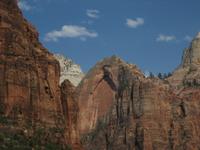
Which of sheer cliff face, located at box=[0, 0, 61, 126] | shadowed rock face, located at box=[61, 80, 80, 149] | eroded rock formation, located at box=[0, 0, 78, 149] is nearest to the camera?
eroded rock formation, located at box=[0, 0, 78, 149]

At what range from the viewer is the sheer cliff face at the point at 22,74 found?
376 feet

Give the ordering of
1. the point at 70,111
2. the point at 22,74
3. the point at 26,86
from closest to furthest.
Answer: the point at 22,74, the point at 26,86, the point at 70,111

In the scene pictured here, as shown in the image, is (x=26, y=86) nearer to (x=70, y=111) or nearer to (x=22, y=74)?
(x=22, y=74)

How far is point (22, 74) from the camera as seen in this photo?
381 feet

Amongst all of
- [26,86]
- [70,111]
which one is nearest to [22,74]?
[26,86]

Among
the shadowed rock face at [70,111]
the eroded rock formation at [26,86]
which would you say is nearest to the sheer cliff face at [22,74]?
the eroded rock formation at [26,86]

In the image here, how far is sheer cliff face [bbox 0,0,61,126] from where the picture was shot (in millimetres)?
114562

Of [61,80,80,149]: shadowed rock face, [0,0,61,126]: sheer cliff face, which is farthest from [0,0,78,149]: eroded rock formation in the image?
[61,80,80,149]: shadowed rock face

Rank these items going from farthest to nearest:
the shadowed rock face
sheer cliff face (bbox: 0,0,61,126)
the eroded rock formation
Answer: the shadowed rock face, sheer cliff face (bbox: 0,0,61,126), the eroded rock formation

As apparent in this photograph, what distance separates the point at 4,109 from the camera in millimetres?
112562

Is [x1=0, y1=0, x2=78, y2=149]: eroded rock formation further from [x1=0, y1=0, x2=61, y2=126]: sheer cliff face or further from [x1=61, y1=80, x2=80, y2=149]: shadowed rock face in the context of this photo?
[x1=61, y1=80, x2=80, y2=149]: shadowed rock face

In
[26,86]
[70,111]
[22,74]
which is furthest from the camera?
[70,111]

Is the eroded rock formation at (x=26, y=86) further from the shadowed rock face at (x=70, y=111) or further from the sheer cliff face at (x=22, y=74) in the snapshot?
the shadowed rock face at (x=70, y=111)

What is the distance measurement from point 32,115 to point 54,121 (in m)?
6.16
